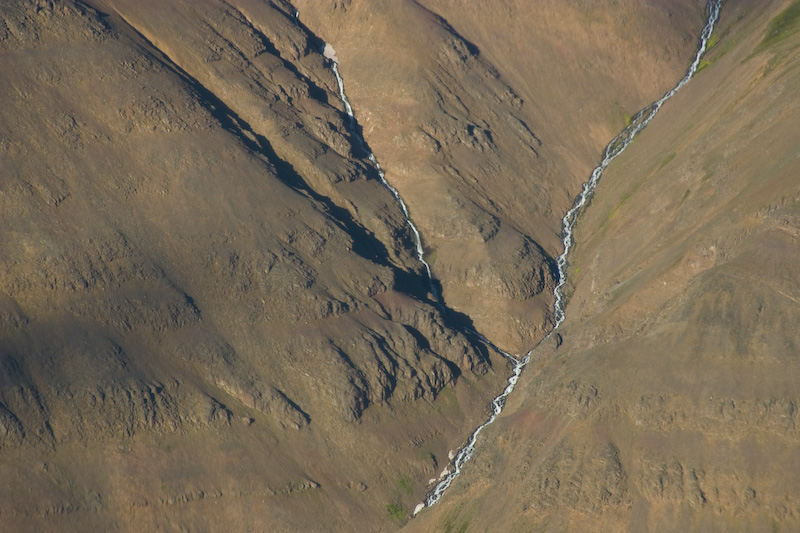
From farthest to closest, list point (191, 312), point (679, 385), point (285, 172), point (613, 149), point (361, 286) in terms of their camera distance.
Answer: point (613, 149) → point (285, 172) → point (361, 286) → point (191, 312) → point (679, 385)

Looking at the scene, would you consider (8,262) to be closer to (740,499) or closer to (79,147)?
(79,147)

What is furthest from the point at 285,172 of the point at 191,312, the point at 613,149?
the point at 613,149

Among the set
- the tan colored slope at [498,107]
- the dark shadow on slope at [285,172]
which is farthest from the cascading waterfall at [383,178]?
the dark shadow on slope at [285,172]

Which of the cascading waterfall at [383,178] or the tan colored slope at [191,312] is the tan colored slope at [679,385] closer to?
the tan colored slope at [191,312]

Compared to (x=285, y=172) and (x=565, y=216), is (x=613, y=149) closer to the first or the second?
(x=565, y=216)

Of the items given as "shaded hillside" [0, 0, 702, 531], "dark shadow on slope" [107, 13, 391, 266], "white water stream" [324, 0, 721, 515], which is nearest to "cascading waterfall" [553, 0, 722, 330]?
Result: "white water stream" [324, 0, 721, 515]

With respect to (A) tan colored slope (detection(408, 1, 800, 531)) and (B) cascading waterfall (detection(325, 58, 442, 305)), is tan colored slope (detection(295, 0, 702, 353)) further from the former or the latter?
(A) tan colored slope (detection(408, 1, 800, 531))

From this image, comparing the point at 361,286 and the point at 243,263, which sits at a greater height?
the point at 361,286
